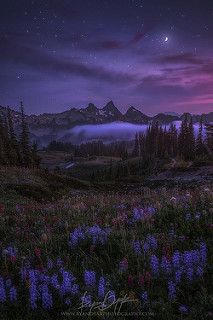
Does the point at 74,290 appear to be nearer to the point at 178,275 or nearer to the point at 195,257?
the point at 178,275

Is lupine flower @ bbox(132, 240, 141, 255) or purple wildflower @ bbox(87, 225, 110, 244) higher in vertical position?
lupine flower @ bbox(132, 240, 141, 255)

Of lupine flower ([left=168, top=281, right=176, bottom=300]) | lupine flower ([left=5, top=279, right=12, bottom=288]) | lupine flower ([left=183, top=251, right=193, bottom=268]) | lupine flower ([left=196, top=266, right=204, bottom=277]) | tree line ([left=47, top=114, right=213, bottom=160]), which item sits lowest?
tree line ([left=47, top=114, right=213, bottom=160])

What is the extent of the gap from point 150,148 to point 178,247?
6001 inches

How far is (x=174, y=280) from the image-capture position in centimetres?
448

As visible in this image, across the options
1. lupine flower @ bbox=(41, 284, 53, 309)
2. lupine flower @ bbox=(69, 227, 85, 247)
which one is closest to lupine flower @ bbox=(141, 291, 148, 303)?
lupine flower @ bbox=(41, 284, 53, 309)

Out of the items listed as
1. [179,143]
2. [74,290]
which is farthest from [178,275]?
[179,143]

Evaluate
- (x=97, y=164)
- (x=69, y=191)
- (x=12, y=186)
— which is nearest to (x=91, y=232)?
(x=12, y=186)

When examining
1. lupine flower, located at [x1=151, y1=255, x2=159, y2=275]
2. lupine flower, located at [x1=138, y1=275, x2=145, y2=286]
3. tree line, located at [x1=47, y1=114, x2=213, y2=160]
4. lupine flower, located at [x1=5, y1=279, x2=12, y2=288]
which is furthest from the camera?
A: tree line, located at [x1=47, y1=114, x2=213, y2=160]

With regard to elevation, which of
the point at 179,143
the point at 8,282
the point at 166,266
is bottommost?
the point at 179,143

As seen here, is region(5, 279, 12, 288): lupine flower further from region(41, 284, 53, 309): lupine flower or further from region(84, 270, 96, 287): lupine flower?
region(84, 270, 96, 287): lupine flower

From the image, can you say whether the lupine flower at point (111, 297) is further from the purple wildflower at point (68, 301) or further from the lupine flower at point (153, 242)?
the lupine flower at point (153, 242)

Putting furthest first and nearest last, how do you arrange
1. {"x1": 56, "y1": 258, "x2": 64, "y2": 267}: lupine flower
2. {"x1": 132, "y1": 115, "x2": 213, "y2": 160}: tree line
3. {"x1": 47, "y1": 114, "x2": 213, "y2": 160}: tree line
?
{"x1": 132, "y1": 115, "x2": 213, "y2": 160}: tree line, {"x1": 47, "y1": 114, "x2": 213, "y2": 160}: tree line, {"x1": 56, "y1": 258, "x2": 64, "y2": 267}: lupine flower

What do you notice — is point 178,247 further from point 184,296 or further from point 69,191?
point 69,191

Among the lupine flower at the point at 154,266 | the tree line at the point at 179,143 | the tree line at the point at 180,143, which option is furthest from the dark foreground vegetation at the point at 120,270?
the tree line at the point at 180,143
